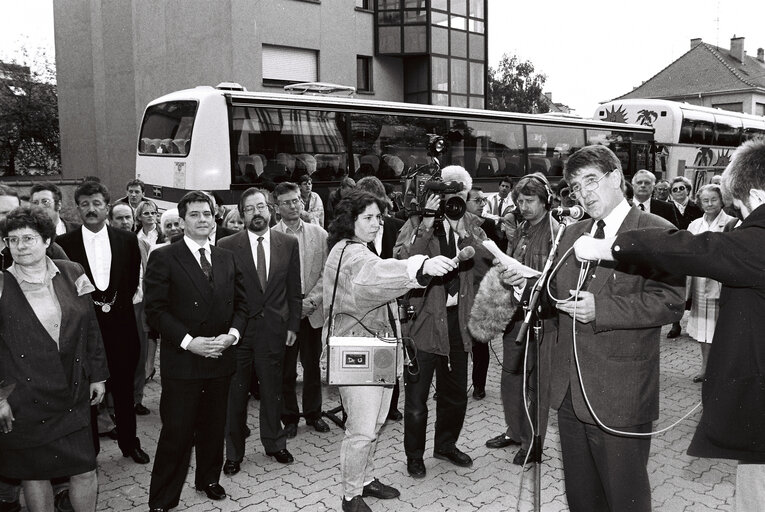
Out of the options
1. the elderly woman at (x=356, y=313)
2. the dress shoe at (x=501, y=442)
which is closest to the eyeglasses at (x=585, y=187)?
the elderly woman at (x=356, y=313)

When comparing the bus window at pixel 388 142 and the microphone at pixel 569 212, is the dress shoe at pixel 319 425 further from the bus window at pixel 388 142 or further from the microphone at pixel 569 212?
the bus window at pixel 388 142

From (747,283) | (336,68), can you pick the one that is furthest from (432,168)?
(336,68)

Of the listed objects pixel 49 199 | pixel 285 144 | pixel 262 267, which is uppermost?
pixel 285 144

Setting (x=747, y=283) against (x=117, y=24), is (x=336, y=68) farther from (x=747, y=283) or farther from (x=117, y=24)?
(x=747, y=283)

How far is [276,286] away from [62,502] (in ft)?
6.83

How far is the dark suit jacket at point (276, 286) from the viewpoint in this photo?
514cm

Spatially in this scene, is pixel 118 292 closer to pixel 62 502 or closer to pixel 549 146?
pixel 62 502

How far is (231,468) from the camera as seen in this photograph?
197 inches

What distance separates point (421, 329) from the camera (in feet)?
15.8

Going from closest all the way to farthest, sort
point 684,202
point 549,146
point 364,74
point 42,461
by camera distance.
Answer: point 42,461 → point 684,202 → point 549,146 → point 364,74

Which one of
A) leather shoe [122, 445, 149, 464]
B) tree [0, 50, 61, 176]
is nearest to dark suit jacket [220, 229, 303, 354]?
leather shoe [122, 445, 149, 464]

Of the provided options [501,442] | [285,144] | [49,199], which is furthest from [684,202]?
[49,199]

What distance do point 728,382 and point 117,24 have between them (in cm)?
2759

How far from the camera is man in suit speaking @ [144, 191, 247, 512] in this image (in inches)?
165
